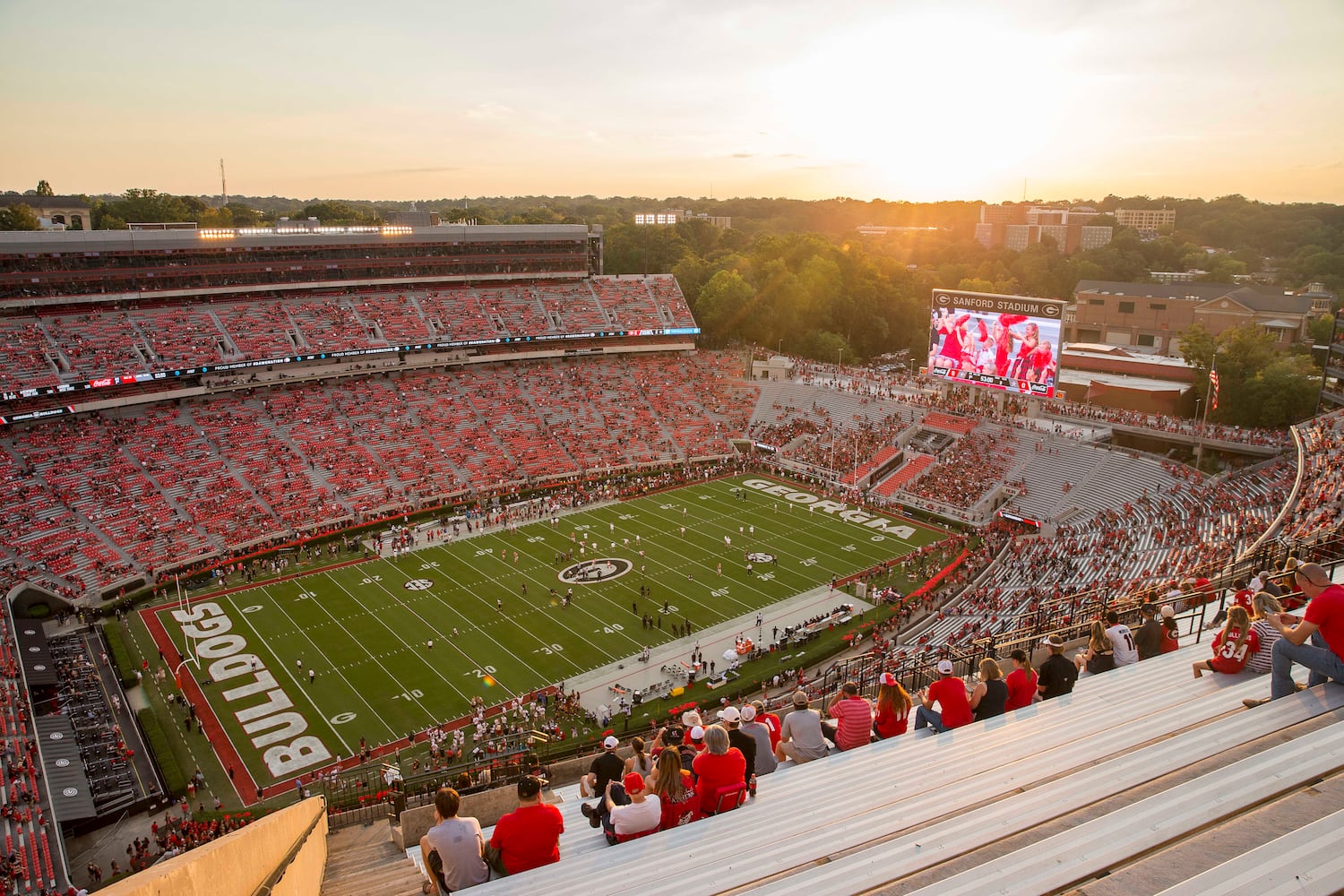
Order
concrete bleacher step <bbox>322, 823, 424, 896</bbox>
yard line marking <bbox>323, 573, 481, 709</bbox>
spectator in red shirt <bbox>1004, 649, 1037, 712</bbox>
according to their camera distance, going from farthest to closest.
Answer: yard line marking <bbox>323, 573, 481, 709</bbox>
spectator in red shirt <bbox>1004, 649, 1037, 712</bbox>
concrete bleacher step <bbox>322, 823, 424, 896</bbox>

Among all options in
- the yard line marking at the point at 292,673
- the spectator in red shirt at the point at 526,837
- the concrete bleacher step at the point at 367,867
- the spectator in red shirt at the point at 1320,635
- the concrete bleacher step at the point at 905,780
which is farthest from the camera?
the yard line marking at the point at 292,673

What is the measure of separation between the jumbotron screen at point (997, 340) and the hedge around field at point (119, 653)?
35.8 m

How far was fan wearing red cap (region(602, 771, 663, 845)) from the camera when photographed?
649 cm

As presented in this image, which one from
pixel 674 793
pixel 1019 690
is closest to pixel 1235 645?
pixel 1019 690

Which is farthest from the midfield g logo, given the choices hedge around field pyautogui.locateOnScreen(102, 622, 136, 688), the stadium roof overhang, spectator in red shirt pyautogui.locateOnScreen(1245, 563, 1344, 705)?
spectator in red shirt pyautogui.locateOnScreen(1245, 563, 1344, 705)

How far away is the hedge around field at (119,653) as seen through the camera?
79.9ft

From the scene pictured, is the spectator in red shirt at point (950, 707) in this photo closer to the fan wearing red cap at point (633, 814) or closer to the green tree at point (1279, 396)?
the fan wearing red cap at point (633, 814)

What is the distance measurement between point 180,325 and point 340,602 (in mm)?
20981

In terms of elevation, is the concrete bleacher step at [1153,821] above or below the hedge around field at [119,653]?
above

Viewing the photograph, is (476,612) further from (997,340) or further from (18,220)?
(18,220)

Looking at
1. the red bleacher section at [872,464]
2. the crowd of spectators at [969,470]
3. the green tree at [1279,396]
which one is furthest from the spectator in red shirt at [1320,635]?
the green tree at [1279,396]

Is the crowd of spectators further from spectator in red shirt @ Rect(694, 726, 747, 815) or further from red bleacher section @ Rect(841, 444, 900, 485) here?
spectator in red shirt @ Rect(694, 726, 747, 815)

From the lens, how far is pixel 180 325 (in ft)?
137

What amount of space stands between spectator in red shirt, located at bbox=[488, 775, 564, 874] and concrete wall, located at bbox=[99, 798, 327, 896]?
1429 mm
